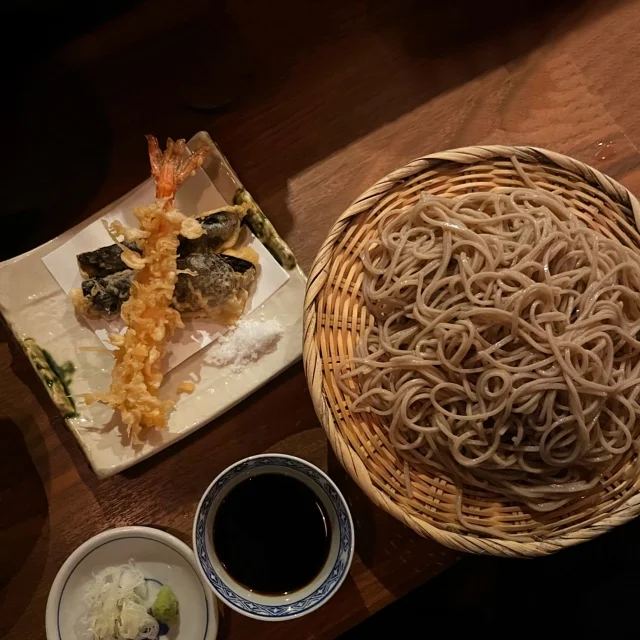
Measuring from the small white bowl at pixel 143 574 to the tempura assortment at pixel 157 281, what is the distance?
0.83 feet

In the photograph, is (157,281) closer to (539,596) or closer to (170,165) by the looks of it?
(170,165)

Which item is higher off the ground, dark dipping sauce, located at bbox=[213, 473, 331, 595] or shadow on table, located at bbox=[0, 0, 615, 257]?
shadow on table, located at bbox=[0, 0, 615, 257]

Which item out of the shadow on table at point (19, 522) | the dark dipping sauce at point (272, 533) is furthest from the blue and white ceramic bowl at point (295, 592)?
the shadow on table at point (19, 522)

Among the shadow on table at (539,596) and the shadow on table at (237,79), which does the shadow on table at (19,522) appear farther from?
the shadow on table at (539,596)

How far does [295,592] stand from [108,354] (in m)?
0.79

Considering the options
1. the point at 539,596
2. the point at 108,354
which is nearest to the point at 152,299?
the point at 108,354

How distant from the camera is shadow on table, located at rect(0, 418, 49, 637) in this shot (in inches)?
64.1

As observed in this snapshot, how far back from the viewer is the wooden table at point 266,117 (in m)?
1.67

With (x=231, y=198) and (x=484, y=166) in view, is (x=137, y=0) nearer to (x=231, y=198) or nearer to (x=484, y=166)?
(x=231, y=198)

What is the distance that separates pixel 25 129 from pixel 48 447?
0.92 m

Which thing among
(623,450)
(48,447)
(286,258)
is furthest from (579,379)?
(48,447)

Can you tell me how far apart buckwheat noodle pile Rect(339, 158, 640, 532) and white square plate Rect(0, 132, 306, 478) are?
309mm

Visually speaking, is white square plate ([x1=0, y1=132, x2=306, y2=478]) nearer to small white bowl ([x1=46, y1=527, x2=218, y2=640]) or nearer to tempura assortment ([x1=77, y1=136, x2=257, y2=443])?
tempura assortment ([x1=77, y1=136, x2=257, y2=443])

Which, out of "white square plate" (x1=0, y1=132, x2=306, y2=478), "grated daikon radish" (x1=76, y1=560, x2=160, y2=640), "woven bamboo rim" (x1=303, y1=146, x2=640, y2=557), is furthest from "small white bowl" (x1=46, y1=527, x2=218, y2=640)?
"woven bamboo rim" (x1=303, y1=146, x2=640, y2=557)
